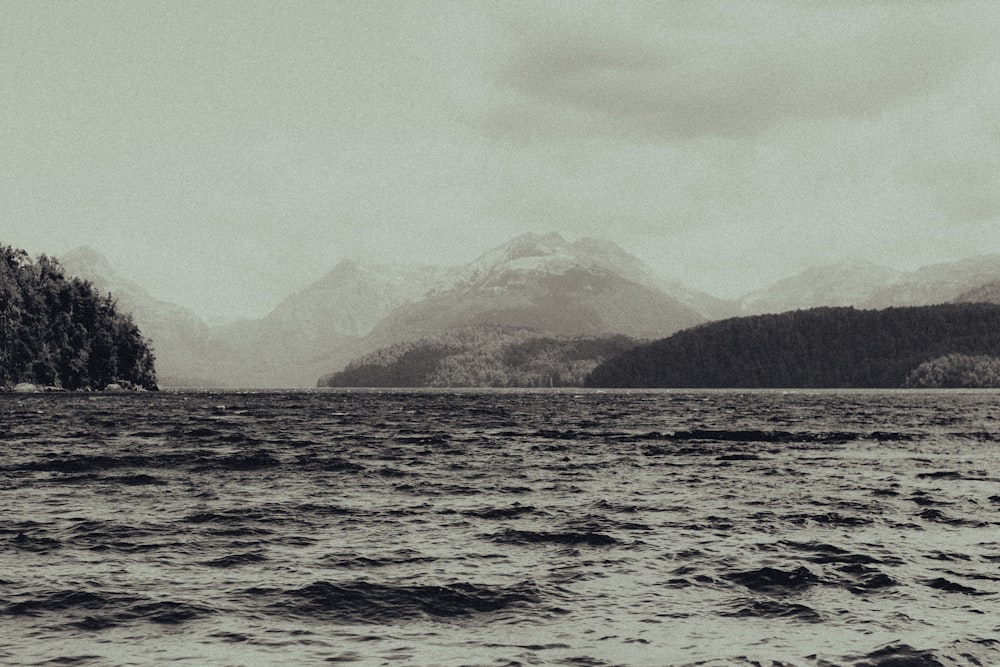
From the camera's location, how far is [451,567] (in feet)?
71.7

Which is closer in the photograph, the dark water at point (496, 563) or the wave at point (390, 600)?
the dark water at point (496, 563)

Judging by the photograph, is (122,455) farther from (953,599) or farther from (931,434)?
(931,434)

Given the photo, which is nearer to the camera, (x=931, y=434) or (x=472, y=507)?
(x=472, y=507)

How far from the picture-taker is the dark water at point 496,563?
52.3 ft

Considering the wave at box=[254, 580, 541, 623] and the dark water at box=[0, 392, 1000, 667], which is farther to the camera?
the wave at box=[254, 580, 541, 623]

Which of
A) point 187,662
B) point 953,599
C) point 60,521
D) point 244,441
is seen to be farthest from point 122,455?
point 953,599

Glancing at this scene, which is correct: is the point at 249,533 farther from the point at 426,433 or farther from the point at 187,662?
the point at 426,433

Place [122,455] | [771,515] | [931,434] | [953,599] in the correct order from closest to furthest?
[953,599], [771,515], [122,455], [931,434]

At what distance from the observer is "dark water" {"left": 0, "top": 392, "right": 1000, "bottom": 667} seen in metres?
16.0

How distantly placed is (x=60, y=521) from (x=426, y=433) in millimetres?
48314

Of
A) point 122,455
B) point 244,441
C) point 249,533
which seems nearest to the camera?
point 249,533

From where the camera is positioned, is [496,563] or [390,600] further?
[496,563]

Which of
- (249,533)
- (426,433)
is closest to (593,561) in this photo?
(249,533)

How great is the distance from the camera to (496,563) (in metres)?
22.4
